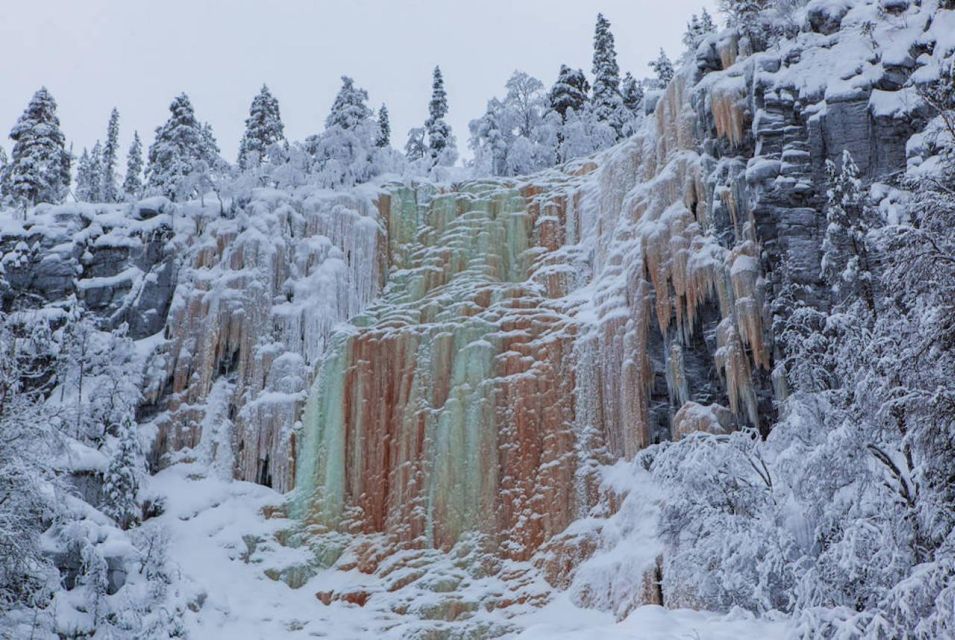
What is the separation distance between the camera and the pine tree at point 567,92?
162ft

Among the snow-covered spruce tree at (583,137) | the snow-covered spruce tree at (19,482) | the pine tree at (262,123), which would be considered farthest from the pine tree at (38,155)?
the snow-covered spruce tree at (19,482)

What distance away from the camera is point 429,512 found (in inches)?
1088

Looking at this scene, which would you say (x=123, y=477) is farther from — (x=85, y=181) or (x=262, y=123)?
(x=85, y=181)

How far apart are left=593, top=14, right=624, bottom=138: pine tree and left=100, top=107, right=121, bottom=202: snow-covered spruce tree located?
3056 centimetres

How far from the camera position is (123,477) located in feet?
87.6

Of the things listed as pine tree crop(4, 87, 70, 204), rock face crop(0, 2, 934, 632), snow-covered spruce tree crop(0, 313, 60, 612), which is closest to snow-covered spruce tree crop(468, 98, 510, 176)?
rock face crop(0, 2, 934, 632)

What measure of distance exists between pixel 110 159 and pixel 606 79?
122ft

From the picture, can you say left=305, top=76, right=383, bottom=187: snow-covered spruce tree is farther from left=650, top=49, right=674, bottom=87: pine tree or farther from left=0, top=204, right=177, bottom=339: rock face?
left=650, top=49, right=674, bottom=87: pine tree

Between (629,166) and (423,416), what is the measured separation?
9.51m

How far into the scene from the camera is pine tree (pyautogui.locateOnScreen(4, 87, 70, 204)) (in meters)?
46.1

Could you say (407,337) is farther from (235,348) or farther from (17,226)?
(17,226)

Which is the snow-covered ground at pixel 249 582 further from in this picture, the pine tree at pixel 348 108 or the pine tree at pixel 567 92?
the pine tree at pixel 567 92

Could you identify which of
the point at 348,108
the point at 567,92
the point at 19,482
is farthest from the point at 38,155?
the point at 19,482

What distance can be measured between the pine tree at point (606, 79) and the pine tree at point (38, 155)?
25386 millimetres
